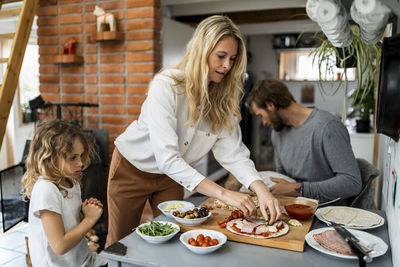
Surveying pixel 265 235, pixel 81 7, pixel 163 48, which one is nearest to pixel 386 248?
pixel 265 235

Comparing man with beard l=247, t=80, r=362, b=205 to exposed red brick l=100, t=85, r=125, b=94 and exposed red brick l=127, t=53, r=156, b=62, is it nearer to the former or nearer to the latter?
exposed red brick l=127, t=53, r=156, b=62

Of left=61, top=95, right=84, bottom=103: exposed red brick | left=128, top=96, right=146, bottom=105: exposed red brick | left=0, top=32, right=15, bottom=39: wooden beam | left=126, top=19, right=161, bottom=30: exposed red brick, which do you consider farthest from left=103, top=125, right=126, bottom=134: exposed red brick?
left=0, top=32, right=15, bottom=39: wooden beam

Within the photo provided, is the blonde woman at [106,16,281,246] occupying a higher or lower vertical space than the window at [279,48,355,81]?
lower

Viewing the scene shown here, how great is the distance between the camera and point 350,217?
5.08ft

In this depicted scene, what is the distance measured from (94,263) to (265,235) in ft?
2.46

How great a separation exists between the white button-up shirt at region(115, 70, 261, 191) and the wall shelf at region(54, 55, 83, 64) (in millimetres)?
1449

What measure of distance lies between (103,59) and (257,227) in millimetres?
2199

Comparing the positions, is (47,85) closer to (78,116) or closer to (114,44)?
(78,116)

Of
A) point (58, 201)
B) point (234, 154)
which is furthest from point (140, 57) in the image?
point (58, 201)

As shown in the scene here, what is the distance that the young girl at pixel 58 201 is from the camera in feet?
4.46

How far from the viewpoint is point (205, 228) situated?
1393 millimetres

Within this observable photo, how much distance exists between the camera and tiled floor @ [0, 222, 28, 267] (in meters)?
2.68

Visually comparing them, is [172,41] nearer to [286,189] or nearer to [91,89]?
[91,89]

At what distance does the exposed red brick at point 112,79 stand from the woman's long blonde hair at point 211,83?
137cm
